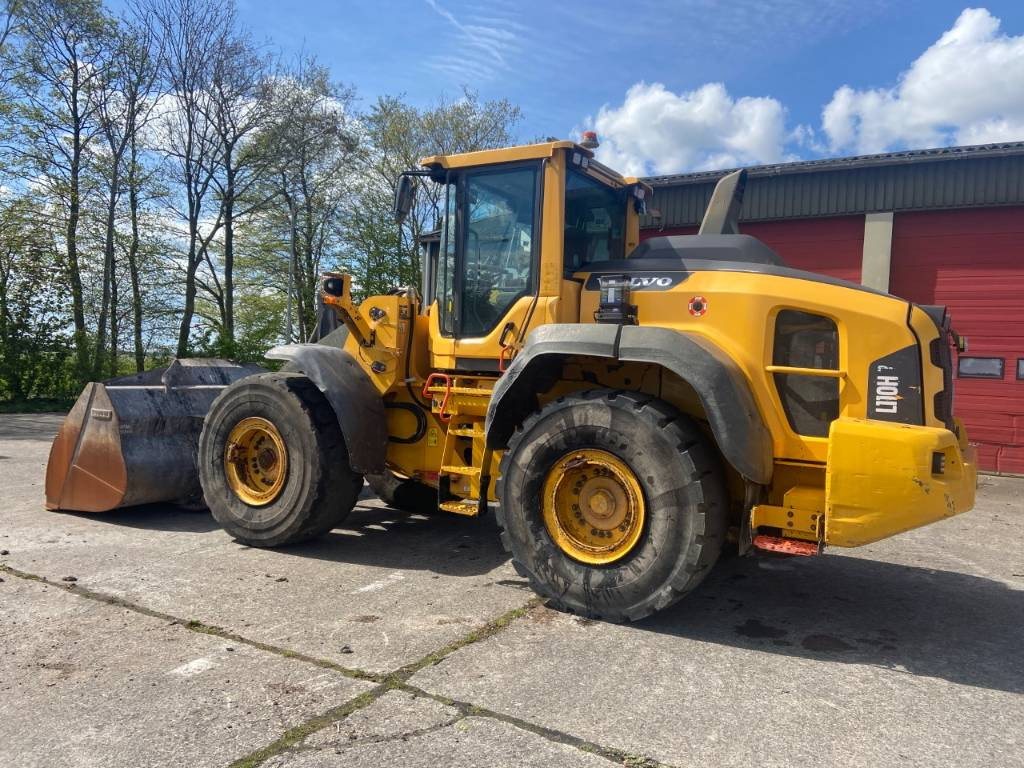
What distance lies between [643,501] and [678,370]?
28.3 inches

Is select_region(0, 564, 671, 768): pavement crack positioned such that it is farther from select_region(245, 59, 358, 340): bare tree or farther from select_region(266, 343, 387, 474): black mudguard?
select_region(245, 59, 358, 340): bare tree

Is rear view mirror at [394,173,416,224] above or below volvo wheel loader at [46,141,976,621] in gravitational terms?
above

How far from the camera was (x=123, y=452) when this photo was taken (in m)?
5.96

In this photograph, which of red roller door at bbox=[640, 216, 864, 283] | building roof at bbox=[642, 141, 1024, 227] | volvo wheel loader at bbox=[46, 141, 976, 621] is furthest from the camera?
red roller door at bbox=[640, 216, 864, 283]

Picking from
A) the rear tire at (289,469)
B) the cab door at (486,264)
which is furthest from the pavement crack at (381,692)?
the cab door at (486,264)

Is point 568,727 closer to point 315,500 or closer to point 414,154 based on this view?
point 315,500

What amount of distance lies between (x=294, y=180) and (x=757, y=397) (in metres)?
23.8

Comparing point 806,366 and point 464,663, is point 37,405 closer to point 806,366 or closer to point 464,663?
point 464,663

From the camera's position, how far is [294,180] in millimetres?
24938

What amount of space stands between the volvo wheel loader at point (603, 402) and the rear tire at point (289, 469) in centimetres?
2

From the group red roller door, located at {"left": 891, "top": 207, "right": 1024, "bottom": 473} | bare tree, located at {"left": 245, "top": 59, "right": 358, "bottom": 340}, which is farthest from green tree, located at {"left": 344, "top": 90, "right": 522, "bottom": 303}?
red roller door, located at {"left": 891, "top": 207, "right": 1024, "bottom": 473}

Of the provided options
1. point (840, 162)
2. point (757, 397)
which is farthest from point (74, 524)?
point (840, 162)

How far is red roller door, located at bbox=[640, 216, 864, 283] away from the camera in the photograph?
11.9 meters

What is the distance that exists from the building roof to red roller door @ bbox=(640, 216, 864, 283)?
200 millimetres
